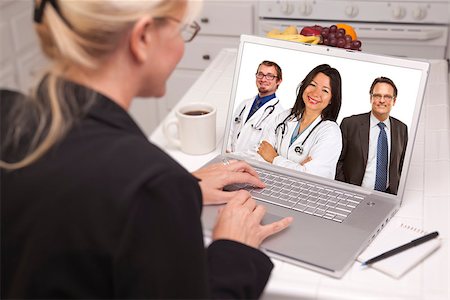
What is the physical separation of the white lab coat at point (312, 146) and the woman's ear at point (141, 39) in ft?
1.89

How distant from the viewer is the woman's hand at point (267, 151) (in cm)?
137

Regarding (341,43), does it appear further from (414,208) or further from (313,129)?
(414,208)

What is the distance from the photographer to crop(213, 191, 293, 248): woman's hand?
3.57 ft

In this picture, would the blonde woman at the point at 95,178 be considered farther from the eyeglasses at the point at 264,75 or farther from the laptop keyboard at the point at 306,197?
the eyeglasses at the point at 264,75

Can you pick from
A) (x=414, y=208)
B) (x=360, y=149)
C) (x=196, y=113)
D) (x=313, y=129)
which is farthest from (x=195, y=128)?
(x=414, y=208)

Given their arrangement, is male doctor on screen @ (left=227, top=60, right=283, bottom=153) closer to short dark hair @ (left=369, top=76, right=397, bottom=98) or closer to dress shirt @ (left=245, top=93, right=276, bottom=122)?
dress shirt @ (left=245, top=93, right=276, bottom=122)

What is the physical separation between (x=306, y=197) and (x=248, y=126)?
0.78 ft

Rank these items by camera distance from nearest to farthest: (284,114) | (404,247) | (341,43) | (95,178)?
1. (95,178)
2. (404,247)
3. (284,114)
4. (341,43)

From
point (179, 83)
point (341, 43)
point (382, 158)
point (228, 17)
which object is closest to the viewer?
point (382, 158)

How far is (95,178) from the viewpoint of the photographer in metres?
0.72

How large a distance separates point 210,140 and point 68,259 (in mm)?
773

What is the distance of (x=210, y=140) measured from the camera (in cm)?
148

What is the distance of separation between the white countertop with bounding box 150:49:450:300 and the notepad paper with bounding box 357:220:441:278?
1cm

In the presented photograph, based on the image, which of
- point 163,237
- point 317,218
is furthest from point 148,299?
point 317,218
